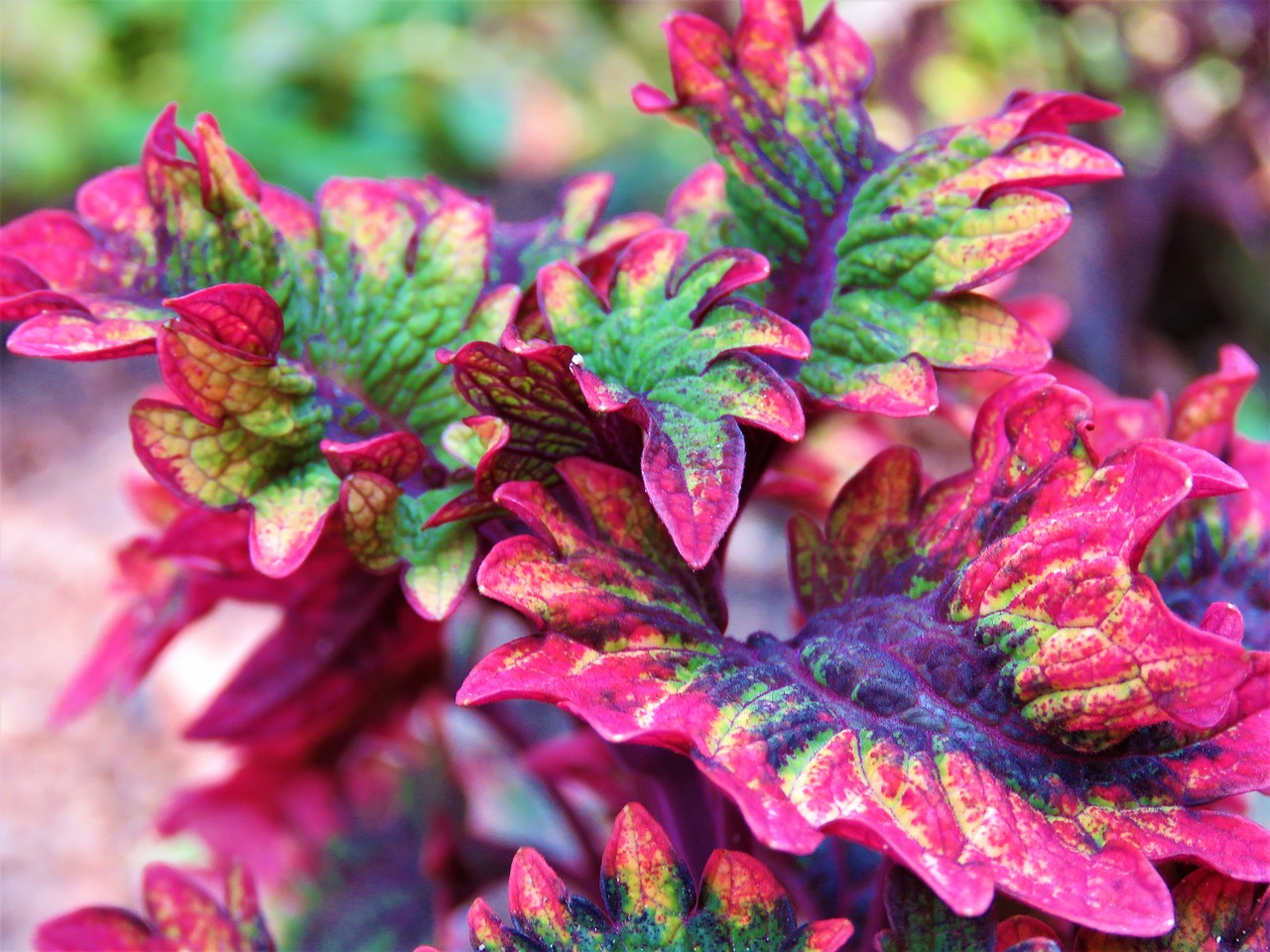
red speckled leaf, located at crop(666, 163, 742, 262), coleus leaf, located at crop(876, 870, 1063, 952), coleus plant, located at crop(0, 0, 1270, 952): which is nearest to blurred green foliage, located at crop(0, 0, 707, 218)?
red speckled leaf, located at crop(666, 163, 742, 262)

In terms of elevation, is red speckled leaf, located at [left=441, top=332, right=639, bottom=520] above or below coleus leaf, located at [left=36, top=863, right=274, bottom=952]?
above

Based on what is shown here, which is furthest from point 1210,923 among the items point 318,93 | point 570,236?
point 318,93

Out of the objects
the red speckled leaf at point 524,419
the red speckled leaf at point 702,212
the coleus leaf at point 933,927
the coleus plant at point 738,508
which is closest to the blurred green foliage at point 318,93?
the red speckled leaf at point 702,212

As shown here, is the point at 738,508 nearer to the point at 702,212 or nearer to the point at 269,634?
the point at 702,212

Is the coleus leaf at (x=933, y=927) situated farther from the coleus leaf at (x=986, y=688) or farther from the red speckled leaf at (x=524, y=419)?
the red speckled leaf at (x=524, y=419)

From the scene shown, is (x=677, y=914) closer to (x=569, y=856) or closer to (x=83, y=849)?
(x=569, y=856)

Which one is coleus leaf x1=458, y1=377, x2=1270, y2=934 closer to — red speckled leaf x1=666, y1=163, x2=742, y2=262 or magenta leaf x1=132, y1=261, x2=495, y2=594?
magenta leaf x1=132, y1=261, x2=495, y2=594

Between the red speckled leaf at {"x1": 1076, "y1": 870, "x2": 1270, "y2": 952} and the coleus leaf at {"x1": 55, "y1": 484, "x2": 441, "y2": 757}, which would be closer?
the red speckled leaf at {"x1": 1076, "y1": 870, "x2": 1270, "y2": 952}
